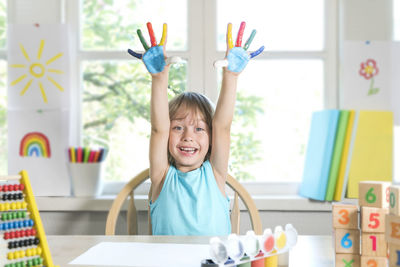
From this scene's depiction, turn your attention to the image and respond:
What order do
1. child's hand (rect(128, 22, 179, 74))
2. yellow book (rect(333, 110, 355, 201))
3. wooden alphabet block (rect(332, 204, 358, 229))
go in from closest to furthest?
wooden alphabet block (rect(332, 204, 358, 229))
child's hand (rect(128, 22, 179, 74))
yellow book (rect(333, 110, 355, 201))

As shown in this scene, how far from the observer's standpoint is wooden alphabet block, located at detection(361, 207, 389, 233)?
0.84 metres

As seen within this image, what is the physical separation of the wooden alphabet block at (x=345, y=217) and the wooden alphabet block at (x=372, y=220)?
0.10 ft

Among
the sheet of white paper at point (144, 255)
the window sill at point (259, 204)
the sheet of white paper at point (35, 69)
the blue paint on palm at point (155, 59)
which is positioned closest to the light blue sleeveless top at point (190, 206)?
the sheet of white paper at point (144, 255)

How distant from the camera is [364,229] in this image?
84 centimetres

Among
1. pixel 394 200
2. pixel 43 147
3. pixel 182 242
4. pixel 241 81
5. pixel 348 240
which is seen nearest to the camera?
pixel 394 200

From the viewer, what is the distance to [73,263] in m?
0.95

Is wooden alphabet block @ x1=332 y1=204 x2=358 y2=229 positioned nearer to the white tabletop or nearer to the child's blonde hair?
the white tabletop

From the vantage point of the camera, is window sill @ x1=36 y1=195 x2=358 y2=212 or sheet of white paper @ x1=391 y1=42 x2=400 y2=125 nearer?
window sill @ x1=36 y1=195 x2=358 y2=212

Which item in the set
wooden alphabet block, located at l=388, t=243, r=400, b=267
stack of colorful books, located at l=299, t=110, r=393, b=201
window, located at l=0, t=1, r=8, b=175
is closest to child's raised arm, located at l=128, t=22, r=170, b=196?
wooden alphabet block, located at l=388, t=243, r=400, b=267

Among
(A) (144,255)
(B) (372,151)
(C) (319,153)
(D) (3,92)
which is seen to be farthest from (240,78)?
(A) (144,255)

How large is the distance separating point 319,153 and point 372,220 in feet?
3.59

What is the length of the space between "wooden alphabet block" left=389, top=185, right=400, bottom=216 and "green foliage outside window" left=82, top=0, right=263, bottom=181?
130 cm

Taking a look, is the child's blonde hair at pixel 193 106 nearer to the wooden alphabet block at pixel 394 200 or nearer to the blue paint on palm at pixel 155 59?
the blue paint on palm at pixel 155 59

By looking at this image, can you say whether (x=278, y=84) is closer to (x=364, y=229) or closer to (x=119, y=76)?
(x=119, y=76)
